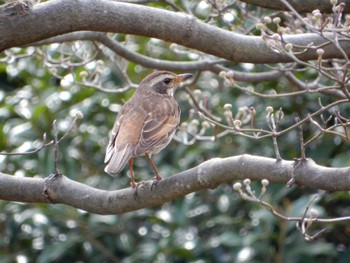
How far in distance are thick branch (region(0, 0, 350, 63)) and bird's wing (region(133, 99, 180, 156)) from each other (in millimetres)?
1336

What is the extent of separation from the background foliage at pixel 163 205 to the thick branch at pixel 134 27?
85.5 inches

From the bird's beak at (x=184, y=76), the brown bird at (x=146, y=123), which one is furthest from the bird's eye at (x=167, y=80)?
the bird's beak at (x=184, y=76)

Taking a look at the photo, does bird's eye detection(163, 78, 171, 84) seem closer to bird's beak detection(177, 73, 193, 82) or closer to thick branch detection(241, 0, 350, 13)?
A: bird's beak detection(177, 73, 193, 82)

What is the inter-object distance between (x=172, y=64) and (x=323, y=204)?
2.15 meters

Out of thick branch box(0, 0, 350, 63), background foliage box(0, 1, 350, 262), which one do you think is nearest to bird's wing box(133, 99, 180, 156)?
background foliage box(0, 1, 350, 262)

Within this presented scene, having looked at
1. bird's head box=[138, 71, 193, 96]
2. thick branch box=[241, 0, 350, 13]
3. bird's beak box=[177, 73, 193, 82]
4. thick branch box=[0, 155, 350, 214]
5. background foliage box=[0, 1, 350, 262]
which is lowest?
background foliage box=[0, 1, 350, 262]

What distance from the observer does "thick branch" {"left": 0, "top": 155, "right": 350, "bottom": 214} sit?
4.81 m

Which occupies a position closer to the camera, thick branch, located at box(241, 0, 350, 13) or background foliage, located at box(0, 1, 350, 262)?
thick branch, located at box(241, 0, 350, 13)

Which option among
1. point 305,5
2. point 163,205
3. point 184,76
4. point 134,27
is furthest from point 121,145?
point 163,205

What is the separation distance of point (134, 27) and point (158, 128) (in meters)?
1.94

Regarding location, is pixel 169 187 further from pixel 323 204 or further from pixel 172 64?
pixel 323 204

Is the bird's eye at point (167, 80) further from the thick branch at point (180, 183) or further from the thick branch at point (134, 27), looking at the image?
the thick branch at point (180, 183)

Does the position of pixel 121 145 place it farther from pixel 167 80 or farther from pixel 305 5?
pixel 305 5

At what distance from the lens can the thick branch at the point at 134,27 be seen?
4.81 m
